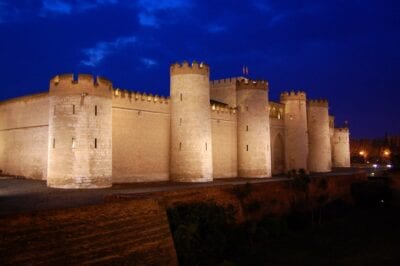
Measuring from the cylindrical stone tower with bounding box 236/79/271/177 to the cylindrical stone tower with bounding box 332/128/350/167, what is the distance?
23.9 metres

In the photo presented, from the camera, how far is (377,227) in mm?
26484

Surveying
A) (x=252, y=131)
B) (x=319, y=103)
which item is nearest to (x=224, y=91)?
(x=252, y=131)

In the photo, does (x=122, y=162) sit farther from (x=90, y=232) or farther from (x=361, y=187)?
(x=361, y=187)

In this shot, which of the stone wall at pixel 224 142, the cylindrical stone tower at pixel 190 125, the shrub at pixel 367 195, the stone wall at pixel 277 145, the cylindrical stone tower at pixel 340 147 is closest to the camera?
the cylindrical stone tower at pixel 190 125

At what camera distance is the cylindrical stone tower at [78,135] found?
2205 cm

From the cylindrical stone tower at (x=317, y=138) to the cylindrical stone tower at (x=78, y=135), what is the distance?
27.1 metres

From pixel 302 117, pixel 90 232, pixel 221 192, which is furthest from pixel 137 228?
pixel 302 117

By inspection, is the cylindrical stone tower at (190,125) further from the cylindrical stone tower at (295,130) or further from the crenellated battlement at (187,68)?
the cylindrical stone tower at (295,130)

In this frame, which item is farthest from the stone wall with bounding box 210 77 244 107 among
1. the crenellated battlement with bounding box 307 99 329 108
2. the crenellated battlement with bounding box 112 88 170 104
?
the crenellated battlement with bounding box 307 99 329 108

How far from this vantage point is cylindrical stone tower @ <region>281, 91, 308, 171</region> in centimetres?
4081

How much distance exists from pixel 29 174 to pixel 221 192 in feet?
46.4

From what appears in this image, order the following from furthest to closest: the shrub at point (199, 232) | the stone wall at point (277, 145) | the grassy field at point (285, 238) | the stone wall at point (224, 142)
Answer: the stone wall at point (277, 145) → the stone wall at point (224, 142) → the grassy field at point (285, 238) → the shrub at point (199, 232)

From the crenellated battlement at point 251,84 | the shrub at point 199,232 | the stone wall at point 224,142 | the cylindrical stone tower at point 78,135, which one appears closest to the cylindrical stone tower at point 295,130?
the crenellated battlement at point 251,84

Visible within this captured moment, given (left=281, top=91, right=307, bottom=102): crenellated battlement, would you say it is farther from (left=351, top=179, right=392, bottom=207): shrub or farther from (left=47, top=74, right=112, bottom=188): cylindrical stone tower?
(left=47, top=74, right=112, bottom=188): cylindrical stone tower
